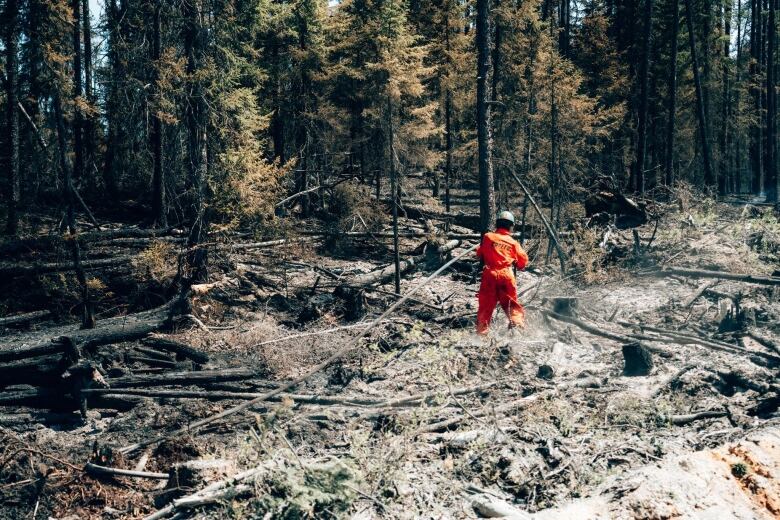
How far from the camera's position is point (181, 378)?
30.6ft

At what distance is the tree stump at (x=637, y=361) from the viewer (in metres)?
8.34

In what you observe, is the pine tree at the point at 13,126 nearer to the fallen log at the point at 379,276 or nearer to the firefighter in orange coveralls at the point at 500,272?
the fallen log at the point at 379,276

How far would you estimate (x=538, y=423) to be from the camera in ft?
22.1

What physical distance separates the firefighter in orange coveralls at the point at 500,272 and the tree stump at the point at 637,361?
68.4 inches

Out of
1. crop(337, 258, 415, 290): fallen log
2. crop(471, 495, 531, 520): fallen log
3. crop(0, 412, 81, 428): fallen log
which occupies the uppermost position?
crop(337, 258, 415, 290): fallen log

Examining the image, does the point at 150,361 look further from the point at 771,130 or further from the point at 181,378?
the point at 771,130

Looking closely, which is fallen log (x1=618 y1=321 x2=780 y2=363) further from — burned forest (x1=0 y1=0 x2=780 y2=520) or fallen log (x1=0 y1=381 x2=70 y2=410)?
fallen log (x1=0 y1=381 x2=70 y2=410)

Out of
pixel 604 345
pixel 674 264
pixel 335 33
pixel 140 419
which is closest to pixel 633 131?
pixel 335 33

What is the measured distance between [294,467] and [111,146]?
2200 centimetres

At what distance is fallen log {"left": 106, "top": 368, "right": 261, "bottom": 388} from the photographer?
9.08 meters

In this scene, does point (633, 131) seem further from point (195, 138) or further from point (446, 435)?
point (446, 435)

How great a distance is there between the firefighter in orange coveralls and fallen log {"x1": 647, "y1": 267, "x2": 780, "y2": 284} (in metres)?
6.27

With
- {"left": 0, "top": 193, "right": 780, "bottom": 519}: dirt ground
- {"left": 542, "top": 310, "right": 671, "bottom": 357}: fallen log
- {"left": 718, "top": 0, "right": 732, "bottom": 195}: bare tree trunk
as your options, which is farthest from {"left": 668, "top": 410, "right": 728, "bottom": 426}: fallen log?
{"left": 718, "top": 0, "right": 732, "bottom": 195}: bare tree trunk

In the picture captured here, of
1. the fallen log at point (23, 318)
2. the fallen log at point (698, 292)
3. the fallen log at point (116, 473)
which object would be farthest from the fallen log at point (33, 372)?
the fallen log at point (698, 292)
